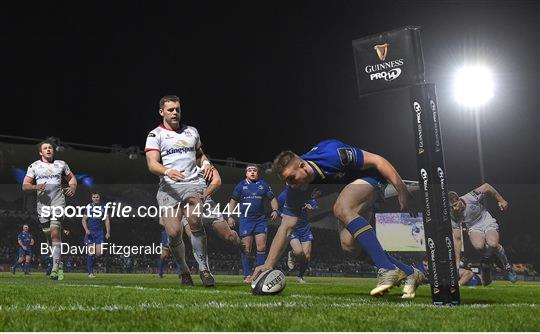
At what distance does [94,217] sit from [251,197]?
16.0ft

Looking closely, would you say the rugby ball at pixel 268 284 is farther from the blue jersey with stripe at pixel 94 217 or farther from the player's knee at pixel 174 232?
the blue jersey with stripe at pixel 94 217

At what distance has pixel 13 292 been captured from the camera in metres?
5.89

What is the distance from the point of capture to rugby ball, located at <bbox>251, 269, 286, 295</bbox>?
239 inches

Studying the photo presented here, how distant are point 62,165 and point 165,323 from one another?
8040 mm

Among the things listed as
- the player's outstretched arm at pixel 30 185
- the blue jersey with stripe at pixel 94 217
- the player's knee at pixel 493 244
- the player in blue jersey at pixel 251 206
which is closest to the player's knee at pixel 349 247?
the player in blue jersey at pixel 251 206

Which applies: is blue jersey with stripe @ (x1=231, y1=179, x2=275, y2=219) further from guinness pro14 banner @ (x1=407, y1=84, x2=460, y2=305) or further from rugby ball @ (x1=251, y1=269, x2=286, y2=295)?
guinness pro14 banner @ (x1=407, y1=84, x2=460, y2=305)

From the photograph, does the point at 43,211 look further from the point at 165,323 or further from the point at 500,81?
the point at 500,81

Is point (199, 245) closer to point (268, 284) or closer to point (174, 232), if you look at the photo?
point (174, 232)

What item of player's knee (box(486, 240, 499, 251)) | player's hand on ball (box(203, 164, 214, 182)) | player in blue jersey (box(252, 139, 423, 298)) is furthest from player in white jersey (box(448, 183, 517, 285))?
player in blue jersey (box(252, 139, 423, 298))

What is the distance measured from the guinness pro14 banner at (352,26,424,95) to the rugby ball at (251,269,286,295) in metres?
2.12

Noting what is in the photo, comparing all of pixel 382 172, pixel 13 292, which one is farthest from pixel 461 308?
pixel 13 292

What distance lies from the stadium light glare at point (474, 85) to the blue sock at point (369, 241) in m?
18.2

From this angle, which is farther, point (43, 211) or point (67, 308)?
point (43, 211)

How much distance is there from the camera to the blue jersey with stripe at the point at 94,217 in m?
14.9
